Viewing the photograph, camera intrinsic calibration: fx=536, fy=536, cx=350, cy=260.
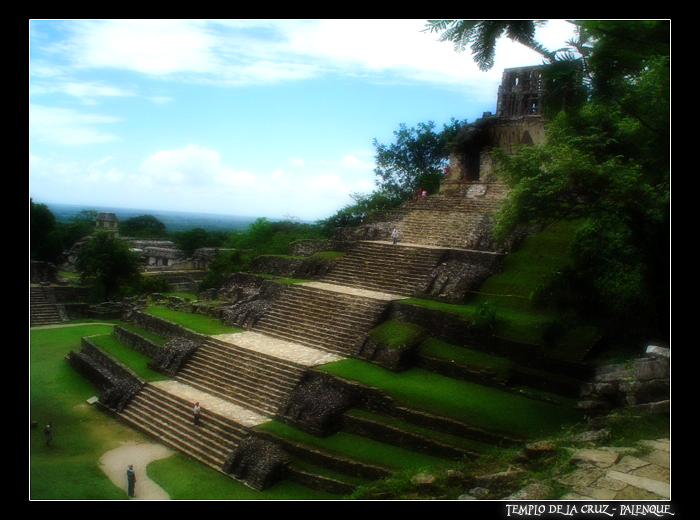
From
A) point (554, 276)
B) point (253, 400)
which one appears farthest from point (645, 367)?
point (253, 400)

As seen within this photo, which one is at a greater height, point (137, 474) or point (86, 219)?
point (86, 219)

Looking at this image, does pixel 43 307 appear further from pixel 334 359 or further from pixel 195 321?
pixel 334 359

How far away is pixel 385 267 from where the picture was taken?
1445 centimetres

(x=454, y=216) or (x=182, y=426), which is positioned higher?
(x=454, y=216)

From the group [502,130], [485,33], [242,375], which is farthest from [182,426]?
[502,130]

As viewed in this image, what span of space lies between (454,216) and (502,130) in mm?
5508

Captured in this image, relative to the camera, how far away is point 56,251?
28.0m

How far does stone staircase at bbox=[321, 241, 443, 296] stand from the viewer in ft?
44.6

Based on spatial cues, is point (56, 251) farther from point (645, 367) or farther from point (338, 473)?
point (645, 367)

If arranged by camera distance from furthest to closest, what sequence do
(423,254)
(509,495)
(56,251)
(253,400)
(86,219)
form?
(86,219) < (56,251) < (423,254) < (253,400) < (509,495)

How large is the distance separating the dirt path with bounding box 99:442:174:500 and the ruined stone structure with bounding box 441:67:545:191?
14.1 meters

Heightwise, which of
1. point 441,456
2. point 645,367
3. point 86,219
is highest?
point 86,219

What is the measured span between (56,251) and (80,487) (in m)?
23.2

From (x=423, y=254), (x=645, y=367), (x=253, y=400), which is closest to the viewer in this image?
(x=645, y=367)
